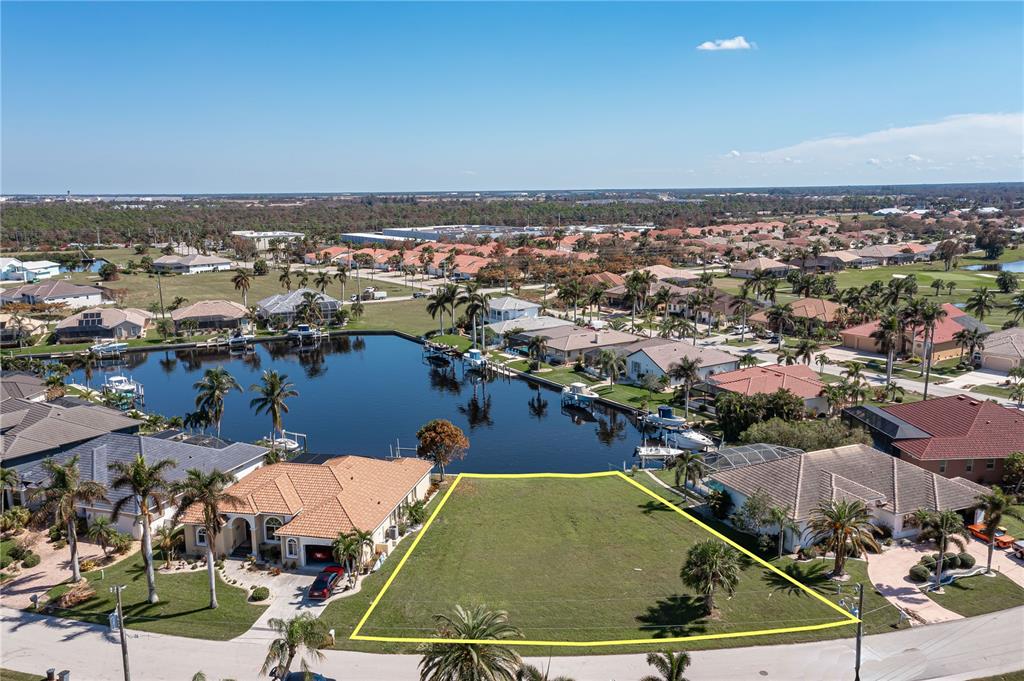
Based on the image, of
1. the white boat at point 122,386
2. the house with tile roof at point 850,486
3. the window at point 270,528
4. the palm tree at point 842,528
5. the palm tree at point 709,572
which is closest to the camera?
the palm tree at point 709,572

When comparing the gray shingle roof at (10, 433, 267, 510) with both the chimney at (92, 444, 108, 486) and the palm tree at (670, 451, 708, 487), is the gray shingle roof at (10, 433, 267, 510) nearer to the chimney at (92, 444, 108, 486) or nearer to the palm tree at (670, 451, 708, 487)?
the chimney at (92, 444, 108, 486)

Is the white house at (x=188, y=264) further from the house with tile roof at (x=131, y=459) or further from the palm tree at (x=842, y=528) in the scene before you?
the palm tree at (x=842, y=528)

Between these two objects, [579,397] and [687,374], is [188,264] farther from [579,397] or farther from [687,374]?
[687,374]

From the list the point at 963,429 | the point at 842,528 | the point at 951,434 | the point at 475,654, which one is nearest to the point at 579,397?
the point at 951,434

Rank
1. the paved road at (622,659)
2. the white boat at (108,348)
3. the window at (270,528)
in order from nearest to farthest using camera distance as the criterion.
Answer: the paved road at (622,659), the window at (270,528), the white boat at (108,348)

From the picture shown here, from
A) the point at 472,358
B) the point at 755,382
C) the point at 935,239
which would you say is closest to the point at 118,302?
the point at 472,358

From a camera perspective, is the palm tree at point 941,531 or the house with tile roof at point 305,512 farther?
the house with tile roof at point 305,512

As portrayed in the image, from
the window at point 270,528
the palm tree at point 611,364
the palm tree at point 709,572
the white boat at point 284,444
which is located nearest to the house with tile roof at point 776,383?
the palm tree at point 611,364

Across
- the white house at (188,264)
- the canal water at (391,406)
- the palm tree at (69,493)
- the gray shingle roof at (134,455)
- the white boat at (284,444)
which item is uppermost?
the white house at (188,264)
